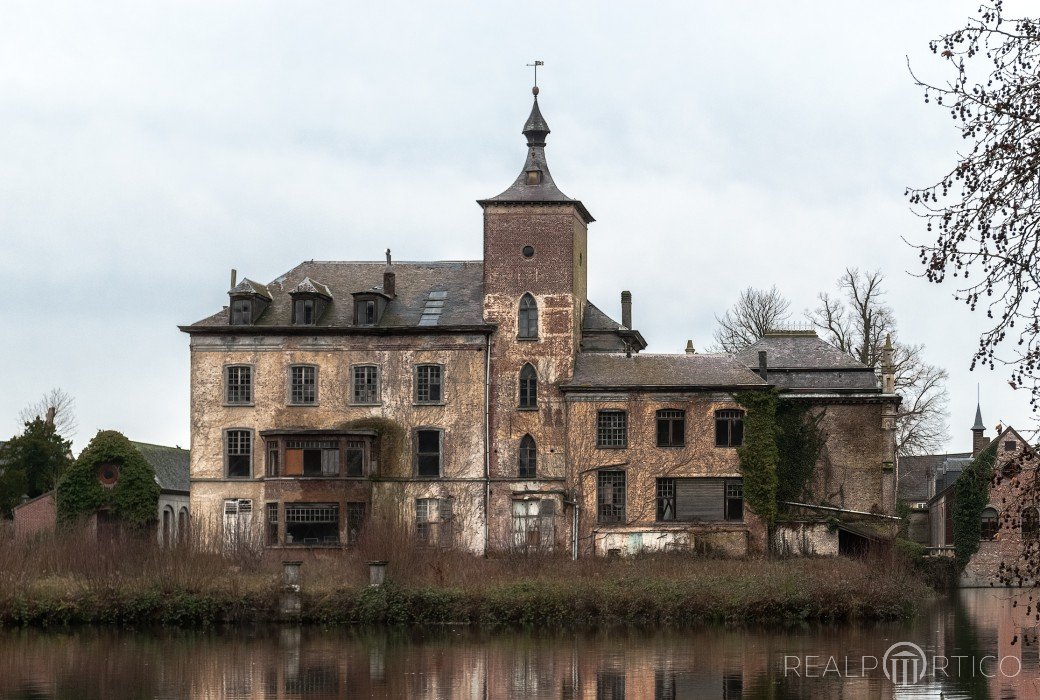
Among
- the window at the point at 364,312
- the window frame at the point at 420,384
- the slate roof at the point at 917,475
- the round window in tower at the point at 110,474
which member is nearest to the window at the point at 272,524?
the window frame at the point at 420,384

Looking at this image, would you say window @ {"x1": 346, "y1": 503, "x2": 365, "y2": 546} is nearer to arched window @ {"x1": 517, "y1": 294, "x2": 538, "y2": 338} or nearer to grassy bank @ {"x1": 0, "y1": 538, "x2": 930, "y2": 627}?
grassy bank @ {"x1": 0, "y1": 538, "x2": 930, "y2": 627}

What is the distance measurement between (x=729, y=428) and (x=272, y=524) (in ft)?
48.2

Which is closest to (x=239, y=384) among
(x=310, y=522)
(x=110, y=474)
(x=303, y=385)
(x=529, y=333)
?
(x=303, y=385)

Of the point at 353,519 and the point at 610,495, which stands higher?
the point at 610,495

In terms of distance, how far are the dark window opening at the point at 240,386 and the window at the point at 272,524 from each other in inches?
147

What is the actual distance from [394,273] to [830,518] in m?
16.7

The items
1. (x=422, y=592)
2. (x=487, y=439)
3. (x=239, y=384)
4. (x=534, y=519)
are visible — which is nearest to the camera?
(x=422, y=592)

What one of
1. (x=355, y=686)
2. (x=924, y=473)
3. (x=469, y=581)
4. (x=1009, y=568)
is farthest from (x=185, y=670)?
(x=924, y=473)

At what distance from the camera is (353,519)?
147 feet

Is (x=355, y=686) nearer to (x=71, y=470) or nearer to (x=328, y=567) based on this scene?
(x=328, y=567)

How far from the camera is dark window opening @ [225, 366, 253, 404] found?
4647 cm

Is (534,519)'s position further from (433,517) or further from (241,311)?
(241,311)

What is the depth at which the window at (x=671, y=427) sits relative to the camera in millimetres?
44688

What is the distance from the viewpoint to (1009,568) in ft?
35.3
